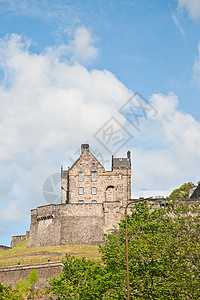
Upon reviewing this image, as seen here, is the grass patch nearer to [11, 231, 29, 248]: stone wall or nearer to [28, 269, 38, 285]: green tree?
[28, 269, 38, 285]: green tree

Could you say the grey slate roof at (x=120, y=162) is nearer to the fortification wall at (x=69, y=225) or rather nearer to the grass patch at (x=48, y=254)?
the fortification wall at (x=69, y=225)

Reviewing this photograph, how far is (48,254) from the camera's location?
65750mm

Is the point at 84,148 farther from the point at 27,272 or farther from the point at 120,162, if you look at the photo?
the point at 27,272

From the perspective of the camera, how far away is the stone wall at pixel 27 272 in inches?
2256

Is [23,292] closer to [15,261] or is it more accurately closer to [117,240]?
[15,261]

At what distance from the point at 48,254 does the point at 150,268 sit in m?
30.1

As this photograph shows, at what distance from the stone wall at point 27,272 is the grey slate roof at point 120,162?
33.0 m

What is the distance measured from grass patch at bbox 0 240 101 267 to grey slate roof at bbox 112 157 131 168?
73.6 ft

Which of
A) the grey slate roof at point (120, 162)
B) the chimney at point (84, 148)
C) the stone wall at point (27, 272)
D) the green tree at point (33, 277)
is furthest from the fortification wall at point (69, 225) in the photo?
the green tree at point (33, 277)

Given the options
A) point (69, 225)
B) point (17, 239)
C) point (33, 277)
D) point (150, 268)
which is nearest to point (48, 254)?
point (33, 277)

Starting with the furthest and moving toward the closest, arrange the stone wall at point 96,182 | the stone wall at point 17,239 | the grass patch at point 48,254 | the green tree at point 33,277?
the stone wall at point 17,239 < the stone wall at point 96,182 < the grass patch at point 48,254 < the green tree at point 33,277

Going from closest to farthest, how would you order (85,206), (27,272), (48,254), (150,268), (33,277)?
(150,268), (33,277), (27,272), (48,254), (85,206)

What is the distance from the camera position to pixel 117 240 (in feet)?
146

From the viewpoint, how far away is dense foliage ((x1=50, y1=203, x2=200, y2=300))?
36875mm
